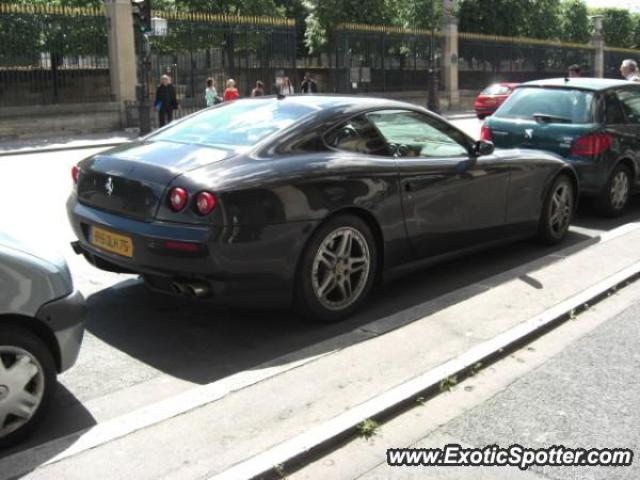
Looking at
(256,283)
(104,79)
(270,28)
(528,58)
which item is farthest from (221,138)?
(528,58)

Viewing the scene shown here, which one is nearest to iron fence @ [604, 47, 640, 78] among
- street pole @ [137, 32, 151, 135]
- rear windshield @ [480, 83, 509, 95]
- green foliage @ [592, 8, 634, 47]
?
green foliage @ [592, 8, 634, 47]

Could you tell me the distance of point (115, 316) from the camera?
5043 mm

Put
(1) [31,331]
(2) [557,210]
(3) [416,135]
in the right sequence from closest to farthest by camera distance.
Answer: (1) [31,331], (3) [416,135], (2) [557,210]

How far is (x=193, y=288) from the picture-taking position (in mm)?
4352

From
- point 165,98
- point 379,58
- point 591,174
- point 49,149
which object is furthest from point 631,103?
point 379,58

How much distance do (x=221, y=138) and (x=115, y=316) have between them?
4.63 feet

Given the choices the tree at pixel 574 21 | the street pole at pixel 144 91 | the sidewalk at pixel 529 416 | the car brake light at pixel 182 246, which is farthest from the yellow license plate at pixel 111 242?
the tree at pixel 574 21

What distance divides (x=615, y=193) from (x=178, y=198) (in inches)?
241

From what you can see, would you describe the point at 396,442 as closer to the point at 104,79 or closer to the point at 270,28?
the point at 104,79

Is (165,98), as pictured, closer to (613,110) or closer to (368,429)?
(613,110)

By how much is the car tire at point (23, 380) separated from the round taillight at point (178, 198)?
1249 millimetres

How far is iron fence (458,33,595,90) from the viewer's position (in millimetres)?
38312

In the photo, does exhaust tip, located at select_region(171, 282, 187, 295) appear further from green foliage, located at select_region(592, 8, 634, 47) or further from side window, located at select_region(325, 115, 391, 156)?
green foliage, located at select_region(592, 8, 634, 47)

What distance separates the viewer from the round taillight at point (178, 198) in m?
4.32
